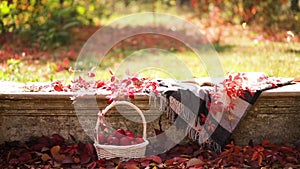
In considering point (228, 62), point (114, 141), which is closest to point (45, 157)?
point (114, 141)

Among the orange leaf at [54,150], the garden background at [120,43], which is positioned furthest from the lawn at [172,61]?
the orange leaf at [54,150]

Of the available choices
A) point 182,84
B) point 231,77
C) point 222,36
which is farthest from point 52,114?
point 222,36

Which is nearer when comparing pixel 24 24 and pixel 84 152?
pixel 84 152

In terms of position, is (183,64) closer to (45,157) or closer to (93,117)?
(93,117)

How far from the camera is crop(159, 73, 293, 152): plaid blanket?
4.02 m

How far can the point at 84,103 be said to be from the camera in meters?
4.05

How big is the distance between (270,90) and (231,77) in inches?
11.7

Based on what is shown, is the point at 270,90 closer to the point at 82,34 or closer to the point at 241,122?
the point at 241,122

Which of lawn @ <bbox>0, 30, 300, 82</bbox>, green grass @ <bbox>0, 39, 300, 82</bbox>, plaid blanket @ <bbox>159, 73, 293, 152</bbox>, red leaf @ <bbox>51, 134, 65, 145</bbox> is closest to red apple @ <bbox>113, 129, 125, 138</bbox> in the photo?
plaid blanket @ <bbox>159, 73, 293, 152</bbox>

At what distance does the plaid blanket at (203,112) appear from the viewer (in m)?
4.02

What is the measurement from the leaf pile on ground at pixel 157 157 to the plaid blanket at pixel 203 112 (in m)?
0.09

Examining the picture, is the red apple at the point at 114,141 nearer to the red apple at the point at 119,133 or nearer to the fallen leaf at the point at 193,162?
the red apple at the point at 119,133

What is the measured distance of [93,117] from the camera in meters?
4.11

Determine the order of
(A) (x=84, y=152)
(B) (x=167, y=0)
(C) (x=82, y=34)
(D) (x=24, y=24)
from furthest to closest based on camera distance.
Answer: (B) (x=167, y=0) → (C) (x=82, y=34) → (D) (x=24, y=24) → (A) (x=84, y=152)
